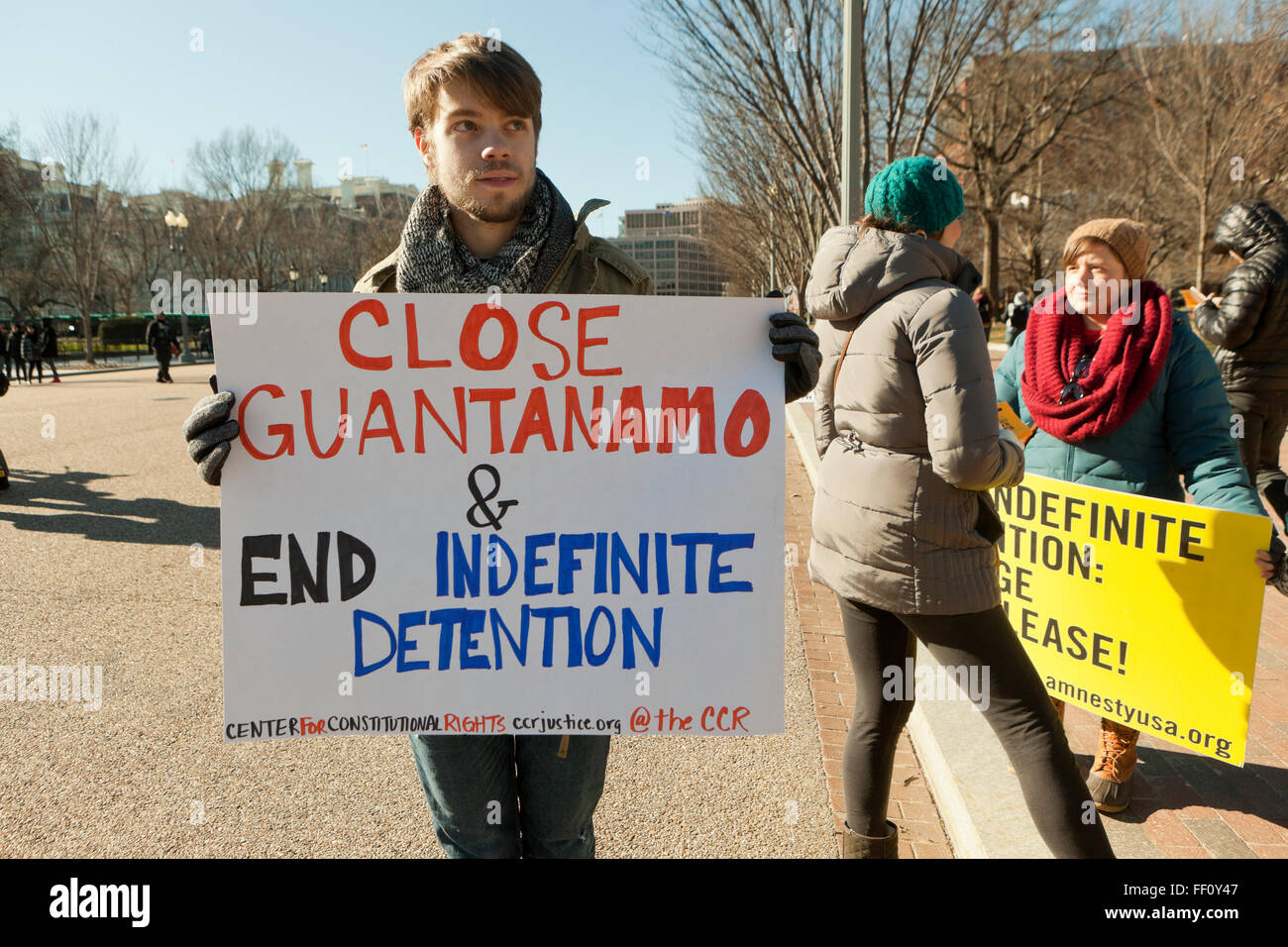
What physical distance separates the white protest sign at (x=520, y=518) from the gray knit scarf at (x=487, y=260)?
0.07 m

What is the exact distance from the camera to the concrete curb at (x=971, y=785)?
8.91ft

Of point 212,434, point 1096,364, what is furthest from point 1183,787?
point 212,434

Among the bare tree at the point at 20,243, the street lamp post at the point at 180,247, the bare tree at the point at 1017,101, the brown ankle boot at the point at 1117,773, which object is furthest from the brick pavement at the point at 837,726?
the bare tree at the point at 20,243

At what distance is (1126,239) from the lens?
9.12 ft

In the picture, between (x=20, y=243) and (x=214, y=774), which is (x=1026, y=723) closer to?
(x=214, y=774)

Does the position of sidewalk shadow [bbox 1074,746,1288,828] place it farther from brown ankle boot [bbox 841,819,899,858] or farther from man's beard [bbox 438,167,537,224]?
man's beard [bbox 438,167,537,224]

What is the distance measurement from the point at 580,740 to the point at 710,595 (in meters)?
0.44

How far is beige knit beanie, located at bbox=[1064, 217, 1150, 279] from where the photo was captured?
278 centimetres

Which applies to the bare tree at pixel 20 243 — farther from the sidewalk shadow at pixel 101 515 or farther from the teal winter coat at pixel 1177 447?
the teal winter coat at pixel 1177 447

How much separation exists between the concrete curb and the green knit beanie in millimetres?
768

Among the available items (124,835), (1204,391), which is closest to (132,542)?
(124,835)

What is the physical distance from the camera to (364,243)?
6031cm

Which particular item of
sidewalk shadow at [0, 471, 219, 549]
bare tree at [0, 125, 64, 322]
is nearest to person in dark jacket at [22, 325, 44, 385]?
bare tree at [0, 125, 64, 322]
